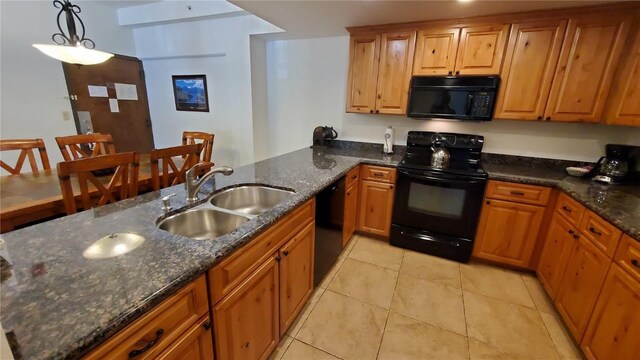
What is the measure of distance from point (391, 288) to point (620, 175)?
197 cm

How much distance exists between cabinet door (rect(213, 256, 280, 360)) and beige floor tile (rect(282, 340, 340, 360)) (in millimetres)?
135

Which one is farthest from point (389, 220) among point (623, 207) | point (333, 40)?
point (333, 40)

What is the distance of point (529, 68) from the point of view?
2180 mm

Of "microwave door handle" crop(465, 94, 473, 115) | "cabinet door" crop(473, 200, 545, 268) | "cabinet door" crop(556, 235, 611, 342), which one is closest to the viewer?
"cabinet door" crop(556, 235, 611, 342)

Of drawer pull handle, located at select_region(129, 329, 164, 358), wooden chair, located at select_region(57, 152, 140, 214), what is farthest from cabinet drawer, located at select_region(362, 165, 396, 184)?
drawer pull handle, located at select_region(129, 329, 164, 358)

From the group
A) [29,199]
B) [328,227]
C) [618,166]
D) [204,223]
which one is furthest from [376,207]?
[29,199]

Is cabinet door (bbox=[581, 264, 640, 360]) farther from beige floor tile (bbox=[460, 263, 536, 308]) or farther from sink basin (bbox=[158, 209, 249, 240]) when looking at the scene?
sink basin (bbox=[158, 209, 249, 240])

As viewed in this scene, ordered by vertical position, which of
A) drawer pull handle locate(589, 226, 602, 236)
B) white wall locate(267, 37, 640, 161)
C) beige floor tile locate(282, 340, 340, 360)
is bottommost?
beige floor tile locate(282, 340, 340, 360)

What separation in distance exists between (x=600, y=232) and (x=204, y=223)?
7.32ft

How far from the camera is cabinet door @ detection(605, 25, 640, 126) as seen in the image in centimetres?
186

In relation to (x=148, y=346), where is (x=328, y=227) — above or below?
below

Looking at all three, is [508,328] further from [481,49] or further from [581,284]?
[481,49]

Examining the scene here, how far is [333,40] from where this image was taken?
9.89ft

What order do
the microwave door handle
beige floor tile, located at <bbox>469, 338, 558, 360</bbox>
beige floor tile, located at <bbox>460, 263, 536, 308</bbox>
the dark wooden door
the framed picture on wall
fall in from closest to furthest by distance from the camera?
beige floor tile, located at <bbox>469, 338, 558, 360</bbox> → beige floor tile, located at <bbox>460, 263, 536, 308</bbox> → the microwave door handle → the dark wooden door → the framed picture on wall
